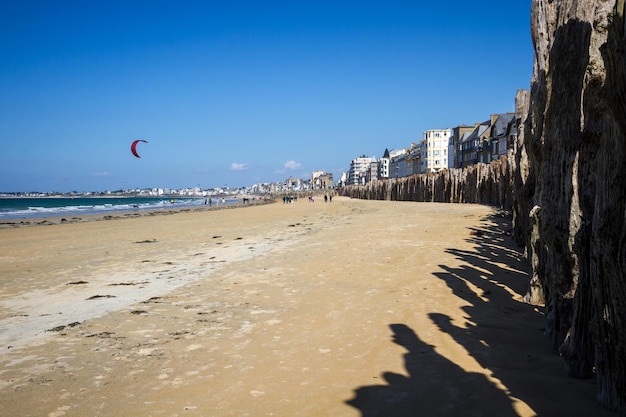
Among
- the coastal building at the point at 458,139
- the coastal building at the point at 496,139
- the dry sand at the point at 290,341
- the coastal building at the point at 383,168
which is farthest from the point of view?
the coastal building at the point at 383,168

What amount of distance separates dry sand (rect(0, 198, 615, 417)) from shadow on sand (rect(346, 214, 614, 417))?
14mm

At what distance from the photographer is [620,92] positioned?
2.19 metres

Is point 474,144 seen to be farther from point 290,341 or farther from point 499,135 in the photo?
point 290,341

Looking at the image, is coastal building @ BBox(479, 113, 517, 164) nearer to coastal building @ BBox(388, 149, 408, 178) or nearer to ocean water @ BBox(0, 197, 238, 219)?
ocean water @ BBox(0, 197, 238, 219)

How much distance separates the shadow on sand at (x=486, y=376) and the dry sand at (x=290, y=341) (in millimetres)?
14

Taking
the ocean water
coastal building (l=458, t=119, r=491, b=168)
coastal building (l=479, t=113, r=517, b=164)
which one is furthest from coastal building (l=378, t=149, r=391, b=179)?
coastal building (l=479, t=113, r=517, b=164)

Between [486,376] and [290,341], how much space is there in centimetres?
205

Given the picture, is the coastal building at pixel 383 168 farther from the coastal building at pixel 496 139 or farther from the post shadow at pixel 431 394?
the post shadow at pixel 431 394

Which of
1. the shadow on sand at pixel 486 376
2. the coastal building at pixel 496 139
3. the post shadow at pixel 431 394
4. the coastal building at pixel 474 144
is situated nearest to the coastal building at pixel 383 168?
the coastal building at pixel 474 144

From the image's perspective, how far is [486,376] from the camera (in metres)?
3.54

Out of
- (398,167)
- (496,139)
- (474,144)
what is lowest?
(496,139)

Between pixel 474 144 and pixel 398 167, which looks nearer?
pixel 474 144

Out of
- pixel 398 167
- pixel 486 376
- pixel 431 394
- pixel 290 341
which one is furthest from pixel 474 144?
pixel 431 394

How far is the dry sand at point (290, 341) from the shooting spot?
3.28 meters
